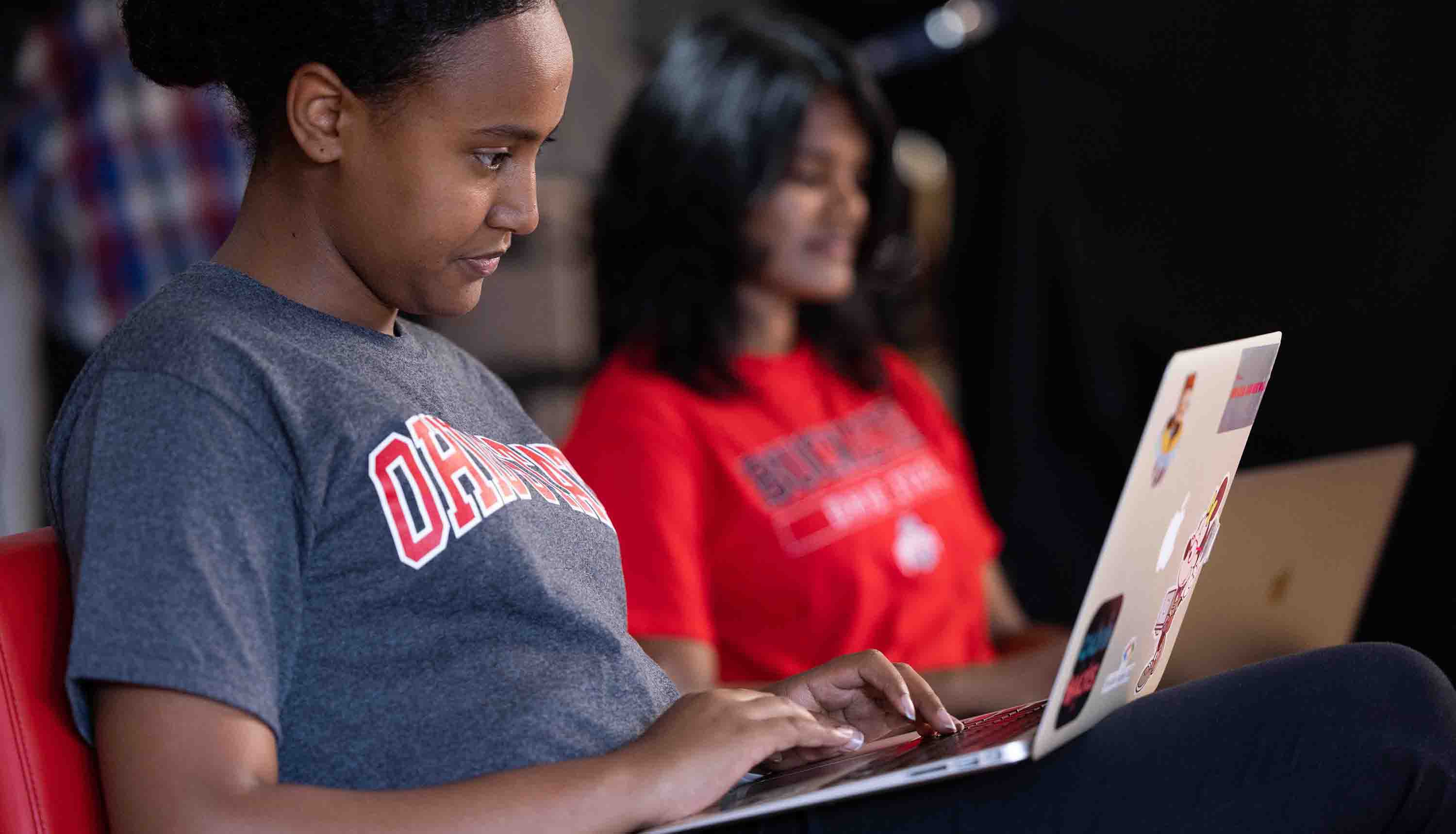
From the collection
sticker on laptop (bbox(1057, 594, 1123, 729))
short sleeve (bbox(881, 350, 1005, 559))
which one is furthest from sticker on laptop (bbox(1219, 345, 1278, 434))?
short sleeve (bbox(881, 350, 1005, 559))

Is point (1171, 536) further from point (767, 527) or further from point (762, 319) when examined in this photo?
point (762, 319)

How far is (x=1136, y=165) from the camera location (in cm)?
214

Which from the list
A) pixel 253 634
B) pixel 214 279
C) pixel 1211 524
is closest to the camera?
pixel 253 634

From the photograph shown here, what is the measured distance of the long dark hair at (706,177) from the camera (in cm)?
157

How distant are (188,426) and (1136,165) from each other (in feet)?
5.69

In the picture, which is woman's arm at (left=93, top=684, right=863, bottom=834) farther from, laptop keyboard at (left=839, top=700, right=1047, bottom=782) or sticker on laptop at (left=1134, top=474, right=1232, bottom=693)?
sticker on laptop at (left=1134, top=474, right=1232, bottom=693)

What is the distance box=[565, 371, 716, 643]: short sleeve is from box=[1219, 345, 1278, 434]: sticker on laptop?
629 mm

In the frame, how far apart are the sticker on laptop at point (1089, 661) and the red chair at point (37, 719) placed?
0.51 meters

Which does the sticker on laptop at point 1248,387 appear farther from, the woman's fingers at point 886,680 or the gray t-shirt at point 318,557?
the gray t-shirt at point 318,557

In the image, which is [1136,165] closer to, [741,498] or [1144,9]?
[1144,9]

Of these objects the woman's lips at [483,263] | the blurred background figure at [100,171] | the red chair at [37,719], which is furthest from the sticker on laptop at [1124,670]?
the blurred background figure at [100,171]

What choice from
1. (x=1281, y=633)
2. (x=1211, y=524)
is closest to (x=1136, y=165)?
(x=1281, y=633)

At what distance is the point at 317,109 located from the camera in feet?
2.59

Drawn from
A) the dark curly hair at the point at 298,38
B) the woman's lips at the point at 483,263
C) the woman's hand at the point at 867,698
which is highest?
the dark curly hair at the point at 298,38
